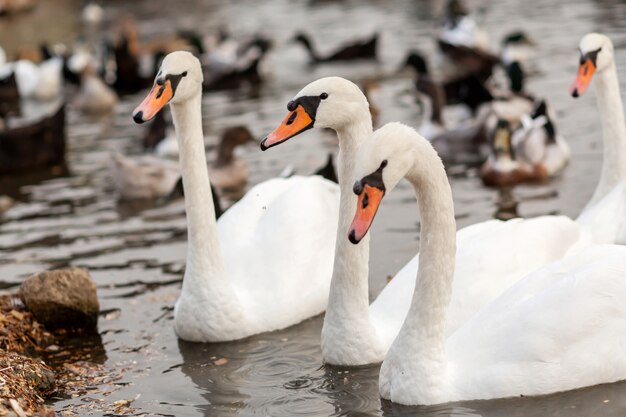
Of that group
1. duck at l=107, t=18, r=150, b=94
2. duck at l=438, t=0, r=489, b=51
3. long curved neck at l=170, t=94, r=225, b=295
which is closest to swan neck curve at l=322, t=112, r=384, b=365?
long curved neck at l=170, t=94, r=225, b=295

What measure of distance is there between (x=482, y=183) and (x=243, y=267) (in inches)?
183

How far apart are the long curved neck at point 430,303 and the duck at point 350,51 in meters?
14.9

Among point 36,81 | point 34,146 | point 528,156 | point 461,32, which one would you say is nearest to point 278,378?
point 528,156

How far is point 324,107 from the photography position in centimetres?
709

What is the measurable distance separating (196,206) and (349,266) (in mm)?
1300

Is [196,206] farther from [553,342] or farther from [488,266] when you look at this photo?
[553,342]

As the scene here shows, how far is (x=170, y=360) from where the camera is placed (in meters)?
7.85

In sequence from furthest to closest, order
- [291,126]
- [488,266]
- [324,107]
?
[488,266], [324,107], [291,126]

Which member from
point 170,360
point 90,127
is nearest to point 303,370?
point 170,360

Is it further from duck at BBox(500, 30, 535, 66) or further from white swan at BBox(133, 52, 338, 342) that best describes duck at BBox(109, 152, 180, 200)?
duck at BBox(500, 30, 535, 66)

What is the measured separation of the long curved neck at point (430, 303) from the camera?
6.31m

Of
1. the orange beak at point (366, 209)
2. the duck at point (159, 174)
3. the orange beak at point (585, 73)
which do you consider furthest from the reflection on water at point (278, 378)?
the duck at point (159, 174)

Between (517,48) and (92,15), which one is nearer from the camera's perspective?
(517,48)

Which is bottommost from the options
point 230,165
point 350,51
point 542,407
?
point 542,407
